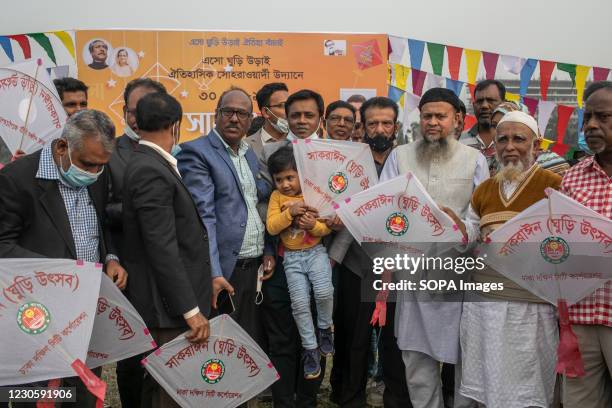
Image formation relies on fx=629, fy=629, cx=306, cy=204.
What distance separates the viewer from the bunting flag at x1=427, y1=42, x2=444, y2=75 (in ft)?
34.7

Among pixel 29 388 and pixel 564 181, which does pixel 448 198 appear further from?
pixel 29 388

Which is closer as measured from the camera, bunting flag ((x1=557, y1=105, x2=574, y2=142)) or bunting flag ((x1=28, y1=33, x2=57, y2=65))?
bunting flag ((x1=557, y1=105, x2=574, y2=142))

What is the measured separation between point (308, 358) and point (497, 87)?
9.49 feet

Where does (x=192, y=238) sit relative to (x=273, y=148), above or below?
below

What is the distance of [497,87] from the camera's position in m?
5.44

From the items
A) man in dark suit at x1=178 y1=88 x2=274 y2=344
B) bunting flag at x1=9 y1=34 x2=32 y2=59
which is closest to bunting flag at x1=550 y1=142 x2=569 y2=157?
man in dark suit at x1=178 y1=88 x2=274 y2=344

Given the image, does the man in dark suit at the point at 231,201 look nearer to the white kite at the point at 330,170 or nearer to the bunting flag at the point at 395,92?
the white kite at the point at 330,170

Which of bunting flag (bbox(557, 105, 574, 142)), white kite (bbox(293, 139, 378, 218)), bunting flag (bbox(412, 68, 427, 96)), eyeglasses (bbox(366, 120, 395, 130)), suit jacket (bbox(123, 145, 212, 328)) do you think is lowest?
suit jacket (bbox(123, 145, 212, 328))

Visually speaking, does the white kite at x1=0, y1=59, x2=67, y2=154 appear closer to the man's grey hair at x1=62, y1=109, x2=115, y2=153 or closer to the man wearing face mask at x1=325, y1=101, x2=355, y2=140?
the man's grey hair at x1=62, y1=109, x2=115, y2=153

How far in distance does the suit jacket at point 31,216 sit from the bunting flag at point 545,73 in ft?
28.8

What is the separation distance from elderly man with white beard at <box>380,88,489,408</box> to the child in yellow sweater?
0.54 m

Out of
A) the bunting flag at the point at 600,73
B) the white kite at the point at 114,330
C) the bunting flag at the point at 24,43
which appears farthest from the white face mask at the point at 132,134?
the bunting flag at the point at 600,73

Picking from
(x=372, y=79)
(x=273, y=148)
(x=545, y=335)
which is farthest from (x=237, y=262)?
(x=372, y=79)

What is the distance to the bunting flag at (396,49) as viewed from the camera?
10766 millimetres
